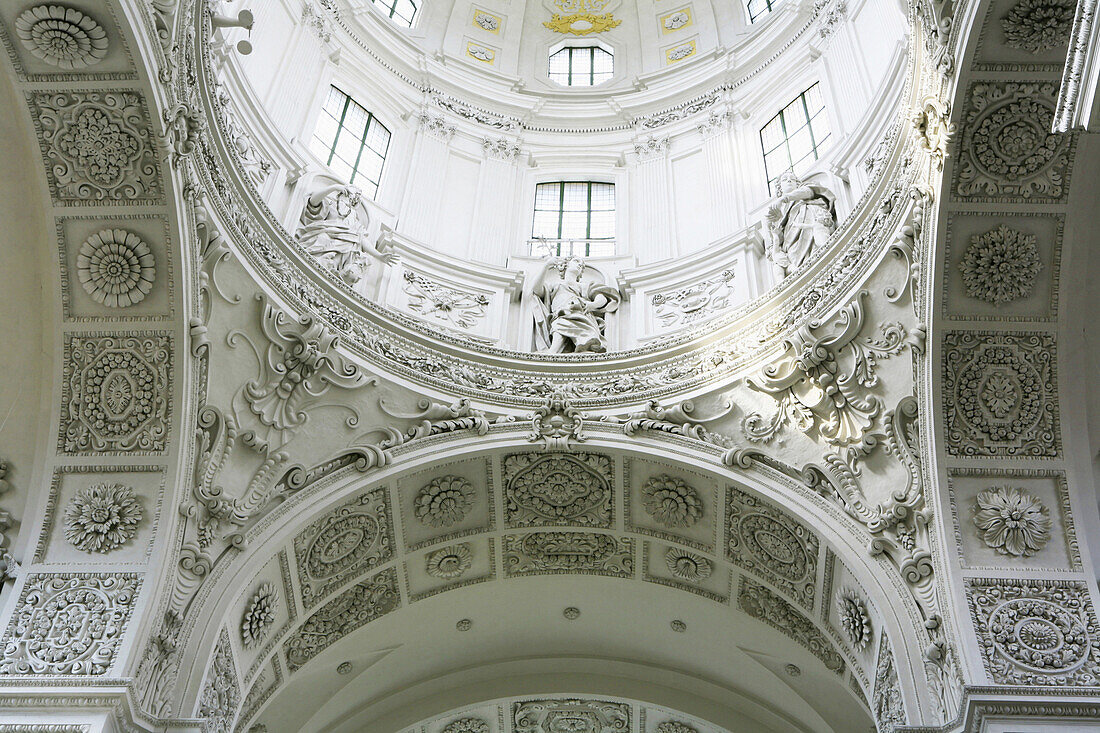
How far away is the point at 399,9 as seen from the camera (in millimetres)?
20641

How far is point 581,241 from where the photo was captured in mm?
17828

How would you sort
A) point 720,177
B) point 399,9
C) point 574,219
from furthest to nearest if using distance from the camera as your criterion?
point 399,9, point 574,219, point 720,177

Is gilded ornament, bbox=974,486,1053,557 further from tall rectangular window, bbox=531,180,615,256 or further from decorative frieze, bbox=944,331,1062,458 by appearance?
tall rectangular window, bbox=531,180,615,256

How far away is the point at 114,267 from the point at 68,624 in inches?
155

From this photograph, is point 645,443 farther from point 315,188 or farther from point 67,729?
point 67,729

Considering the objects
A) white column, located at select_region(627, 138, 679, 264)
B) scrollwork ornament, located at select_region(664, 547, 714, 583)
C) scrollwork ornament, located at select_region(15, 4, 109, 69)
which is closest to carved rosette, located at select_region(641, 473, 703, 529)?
scrollwork ornament, located at select_region(664, 547, 714, 583)

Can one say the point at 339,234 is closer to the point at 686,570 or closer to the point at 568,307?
the point at 568,307

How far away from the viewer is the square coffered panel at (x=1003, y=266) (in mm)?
11945

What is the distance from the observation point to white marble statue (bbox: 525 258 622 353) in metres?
15.8

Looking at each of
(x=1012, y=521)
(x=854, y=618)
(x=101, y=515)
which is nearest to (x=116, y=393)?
(x=101, y=515)

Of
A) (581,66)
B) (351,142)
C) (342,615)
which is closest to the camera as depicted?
(342,615)

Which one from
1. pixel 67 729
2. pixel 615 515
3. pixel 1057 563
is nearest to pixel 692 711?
pixel 615 515

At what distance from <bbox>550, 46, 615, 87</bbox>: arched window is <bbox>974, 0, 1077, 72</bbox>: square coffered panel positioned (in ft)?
36.1

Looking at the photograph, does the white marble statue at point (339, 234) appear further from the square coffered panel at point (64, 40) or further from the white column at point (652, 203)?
the square coffered panel at point (64, 40)
